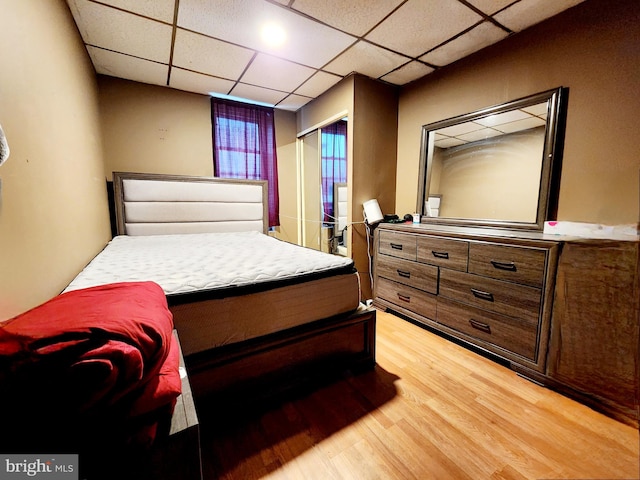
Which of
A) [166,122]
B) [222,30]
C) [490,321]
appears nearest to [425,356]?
[490,321]

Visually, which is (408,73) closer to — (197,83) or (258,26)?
(258,26)

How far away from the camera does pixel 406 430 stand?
132 centimetres

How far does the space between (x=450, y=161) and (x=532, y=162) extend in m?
0.68

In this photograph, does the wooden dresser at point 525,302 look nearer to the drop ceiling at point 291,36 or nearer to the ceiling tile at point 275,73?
the drop ceiling at point 291,36

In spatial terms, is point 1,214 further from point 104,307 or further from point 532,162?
point 532,162

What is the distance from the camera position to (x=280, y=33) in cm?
204

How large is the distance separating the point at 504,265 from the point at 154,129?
3.53 metres

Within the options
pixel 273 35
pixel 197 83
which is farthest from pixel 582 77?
pixel 197 83

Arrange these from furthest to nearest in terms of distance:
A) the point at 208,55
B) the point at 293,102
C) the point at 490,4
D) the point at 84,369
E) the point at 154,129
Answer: the point at 293,102
the point at 154,129
the point at 208,55
the point at 490,4
the point at 84,369

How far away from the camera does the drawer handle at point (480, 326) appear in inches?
74.4

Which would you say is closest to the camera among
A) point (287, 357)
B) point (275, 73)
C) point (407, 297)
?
point (287, 357)

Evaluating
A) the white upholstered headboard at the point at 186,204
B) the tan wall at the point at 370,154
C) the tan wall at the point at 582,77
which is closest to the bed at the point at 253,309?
the white upholstered headboard at the point at 186,204

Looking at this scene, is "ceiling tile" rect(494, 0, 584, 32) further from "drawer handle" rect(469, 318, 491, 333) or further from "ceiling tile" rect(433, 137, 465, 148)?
"drawer handle" rect(469, 318, 491, 333)

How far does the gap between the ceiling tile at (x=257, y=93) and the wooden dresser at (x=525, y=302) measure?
2.12m
